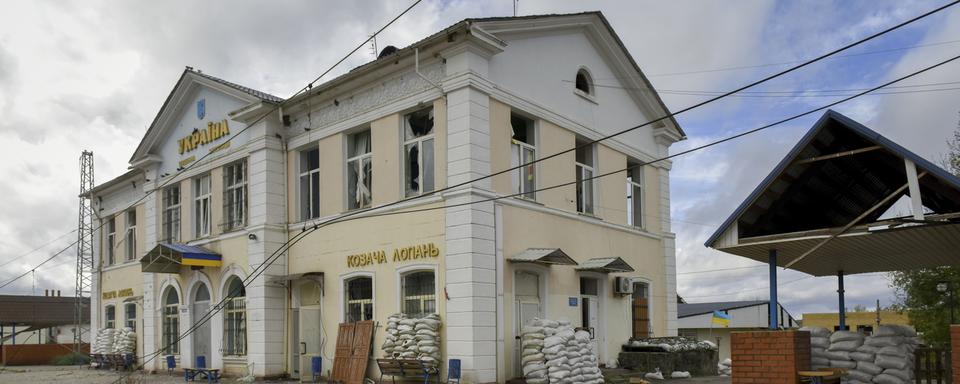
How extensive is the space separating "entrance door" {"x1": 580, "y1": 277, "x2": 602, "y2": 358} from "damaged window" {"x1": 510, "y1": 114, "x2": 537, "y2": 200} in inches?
113

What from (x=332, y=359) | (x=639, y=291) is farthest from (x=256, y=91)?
(x=639, y=291)

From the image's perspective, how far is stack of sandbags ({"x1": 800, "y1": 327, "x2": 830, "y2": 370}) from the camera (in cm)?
1100

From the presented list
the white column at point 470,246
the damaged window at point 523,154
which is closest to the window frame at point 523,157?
the damaged window at point 523,154

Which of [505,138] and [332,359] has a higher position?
[505,138]

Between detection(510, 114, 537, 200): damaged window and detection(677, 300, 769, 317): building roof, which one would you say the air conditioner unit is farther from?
detection(677, 300, 769, 317): building roof

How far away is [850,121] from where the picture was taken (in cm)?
966

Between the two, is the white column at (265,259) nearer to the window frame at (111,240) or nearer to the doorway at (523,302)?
the doorway at (523,302)

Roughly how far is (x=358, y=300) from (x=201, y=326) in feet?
24.8

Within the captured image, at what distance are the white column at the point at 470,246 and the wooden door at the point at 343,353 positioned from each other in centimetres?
312

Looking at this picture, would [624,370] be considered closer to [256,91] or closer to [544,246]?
[544,246]

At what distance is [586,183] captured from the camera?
20.9 m

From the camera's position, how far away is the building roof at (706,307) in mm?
41219

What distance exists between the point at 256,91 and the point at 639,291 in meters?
12.0

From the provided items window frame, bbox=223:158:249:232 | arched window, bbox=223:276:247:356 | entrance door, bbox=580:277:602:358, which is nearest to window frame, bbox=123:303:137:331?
arched window, bbox=223:276:247:356
